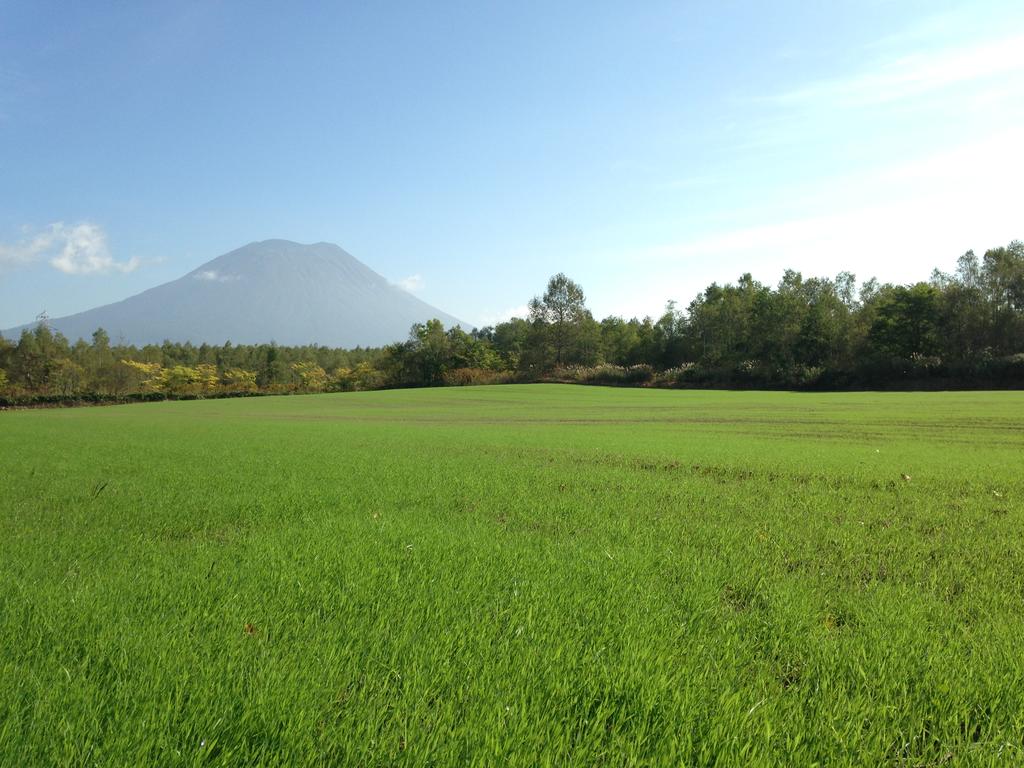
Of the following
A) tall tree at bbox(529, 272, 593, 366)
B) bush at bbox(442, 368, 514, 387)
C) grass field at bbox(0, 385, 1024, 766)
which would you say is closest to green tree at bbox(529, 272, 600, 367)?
tall tree at bbox(529, 272, 593, 366)

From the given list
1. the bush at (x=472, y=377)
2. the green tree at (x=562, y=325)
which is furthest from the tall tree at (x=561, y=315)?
the bush at (x=472, y=377)

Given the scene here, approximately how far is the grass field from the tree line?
155 ft

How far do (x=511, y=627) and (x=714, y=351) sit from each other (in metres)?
63.0

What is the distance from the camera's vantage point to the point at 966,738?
68.6 inches

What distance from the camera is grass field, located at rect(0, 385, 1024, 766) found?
5.34 feet

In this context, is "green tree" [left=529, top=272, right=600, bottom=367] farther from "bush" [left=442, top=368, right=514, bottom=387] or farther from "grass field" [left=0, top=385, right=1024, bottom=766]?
"grass field" [left=0, top=385, right=1024, bottom=766]

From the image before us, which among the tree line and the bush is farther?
the bush

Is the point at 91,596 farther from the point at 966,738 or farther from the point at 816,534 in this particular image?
the point at 816,534

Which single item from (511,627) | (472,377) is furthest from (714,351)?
(511,627)

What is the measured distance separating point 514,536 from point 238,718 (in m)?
2.53

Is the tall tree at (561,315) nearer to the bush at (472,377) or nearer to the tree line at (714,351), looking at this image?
the tree line at (714,351)

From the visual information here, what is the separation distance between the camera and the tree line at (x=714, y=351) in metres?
45.5

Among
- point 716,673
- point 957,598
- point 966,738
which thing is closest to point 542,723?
point 716,673

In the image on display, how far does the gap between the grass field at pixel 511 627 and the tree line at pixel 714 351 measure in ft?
155
